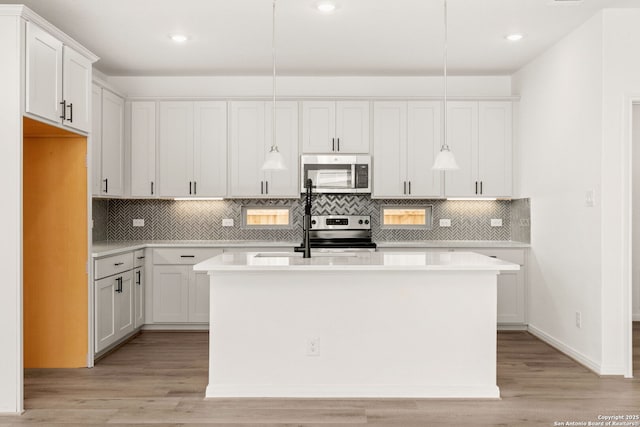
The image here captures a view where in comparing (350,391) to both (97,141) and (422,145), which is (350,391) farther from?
(97,141)

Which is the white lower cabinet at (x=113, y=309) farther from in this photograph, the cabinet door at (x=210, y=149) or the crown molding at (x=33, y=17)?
the crown molding at (x=33, y=17)

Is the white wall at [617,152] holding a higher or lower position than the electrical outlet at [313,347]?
higher

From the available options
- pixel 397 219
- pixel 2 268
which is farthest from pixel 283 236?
pixel 2 268

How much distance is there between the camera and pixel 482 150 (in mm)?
5707

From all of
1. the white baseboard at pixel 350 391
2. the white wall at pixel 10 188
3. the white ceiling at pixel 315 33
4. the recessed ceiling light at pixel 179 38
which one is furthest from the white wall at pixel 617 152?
the white wall at pixel 10 188

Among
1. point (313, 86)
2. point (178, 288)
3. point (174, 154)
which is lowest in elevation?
point (178, 288)

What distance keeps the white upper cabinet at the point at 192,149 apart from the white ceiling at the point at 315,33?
453mm

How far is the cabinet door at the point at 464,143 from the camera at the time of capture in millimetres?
5695

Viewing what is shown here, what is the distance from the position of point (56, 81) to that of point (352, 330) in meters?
2.64

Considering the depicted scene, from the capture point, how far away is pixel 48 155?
421 cm

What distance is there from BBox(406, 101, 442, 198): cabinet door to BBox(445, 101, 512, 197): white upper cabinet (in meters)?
0.15

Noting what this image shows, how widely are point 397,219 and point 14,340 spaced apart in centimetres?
393

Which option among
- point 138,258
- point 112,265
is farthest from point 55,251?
point 138,258

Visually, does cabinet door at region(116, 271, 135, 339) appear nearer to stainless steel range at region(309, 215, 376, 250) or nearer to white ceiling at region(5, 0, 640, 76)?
stainless steel range at region(309, 215, 376, 250)
